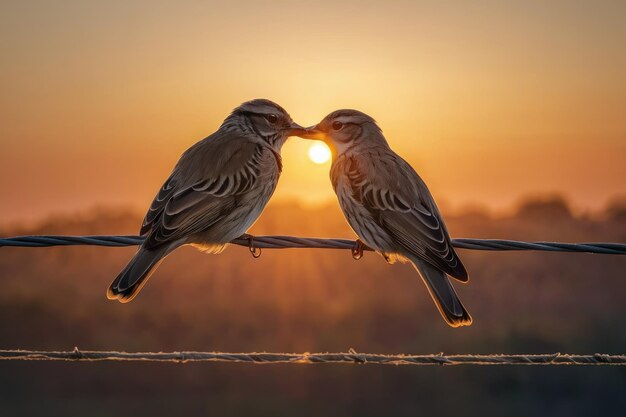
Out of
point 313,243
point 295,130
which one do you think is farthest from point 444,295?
point 295,130

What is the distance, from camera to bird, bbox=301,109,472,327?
5.63m

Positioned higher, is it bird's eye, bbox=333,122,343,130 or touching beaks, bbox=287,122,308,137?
bird's eye, bbox=333,122,343,130

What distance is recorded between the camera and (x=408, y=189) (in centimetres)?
628

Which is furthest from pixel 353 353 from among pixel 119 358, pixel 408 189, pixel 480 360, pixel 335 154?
pixel 335 154

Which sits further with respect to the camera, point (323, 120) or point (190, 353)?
point (323, 120)

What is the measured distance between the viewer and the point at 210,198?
5887 mm

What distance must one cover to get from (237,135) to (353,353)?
3.04 metres

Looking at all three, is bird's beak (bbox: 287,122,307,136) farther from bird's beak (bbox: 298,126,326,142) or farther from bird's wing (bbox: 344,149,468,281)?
bird's wing (bbox: 344,149,468,281)

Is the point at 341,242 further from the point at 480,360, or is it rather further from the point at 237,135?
the point at 237,135

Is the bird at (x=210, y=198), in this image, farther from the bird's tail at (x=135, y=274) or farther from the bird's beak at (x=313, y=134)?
the bird's beak at (x=313, y=134)

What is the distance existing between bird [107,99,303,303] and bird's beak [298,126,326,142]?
0.98ft

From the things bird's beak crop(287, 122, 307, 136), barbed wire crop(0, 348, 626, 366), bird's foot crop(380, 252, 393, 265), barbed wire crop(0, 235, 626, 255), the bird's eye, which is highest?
the bird's eye

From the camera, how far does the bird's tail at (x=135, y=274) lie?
5.29 meters

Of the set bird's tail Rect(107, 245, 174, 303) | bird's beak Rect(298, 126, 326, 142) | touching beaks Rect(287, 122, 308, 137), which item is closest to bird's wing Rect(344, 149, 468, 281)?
bird's beak Rect(298, 126, 326, 142)
